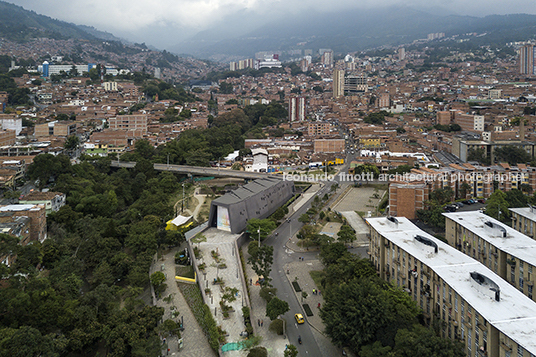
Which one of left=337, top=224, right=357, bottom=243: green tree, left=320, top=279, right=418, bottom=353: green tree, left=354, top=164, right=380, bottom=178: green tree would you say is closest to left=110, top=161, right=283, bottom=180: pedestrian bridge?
left=354, top=164, right=380, bottom=178: green tree

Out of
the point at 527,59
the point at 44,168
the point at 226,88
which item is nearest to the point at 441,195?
the point at 44,168

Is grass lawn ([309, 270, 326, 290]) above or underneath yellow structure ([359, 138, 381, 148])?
underneath

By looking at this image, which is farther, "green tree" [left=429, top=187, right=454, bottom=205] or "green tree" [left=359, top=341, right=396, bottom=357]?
"green tree" [left=429, top=187, right=454, bottom=205]

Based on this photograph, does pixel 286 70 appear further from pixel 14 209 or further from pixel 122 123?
pixel 14 209

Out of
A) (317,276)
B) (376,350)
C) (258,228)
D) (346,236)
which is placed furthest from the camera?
(258,228)

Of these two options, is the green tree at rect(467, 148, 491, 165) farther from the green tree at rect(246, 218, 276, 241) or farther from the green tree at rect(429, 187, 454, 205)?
the green tree at rect(246, 218, 276, 241)

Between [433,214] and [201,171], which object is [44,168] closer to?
[201,171]

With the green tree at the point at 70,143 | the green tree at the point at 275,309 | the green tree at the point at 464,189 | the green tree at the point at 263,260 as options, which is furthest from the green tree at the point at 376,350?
the green tree at the point at 70,143

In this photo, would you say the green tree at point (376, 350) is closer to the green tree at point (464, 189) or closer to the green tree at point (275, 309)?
the green tree at point (275, 309)

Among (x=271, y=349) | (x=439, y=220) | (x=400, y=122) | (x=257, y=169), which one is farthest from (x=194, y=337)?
(x=400, y=122)
